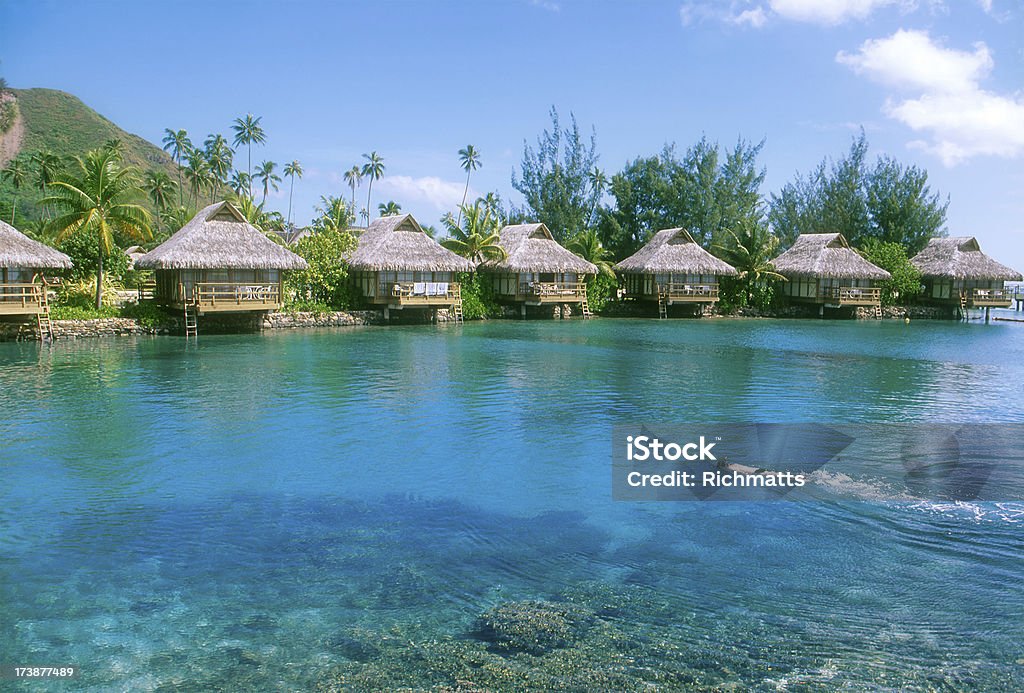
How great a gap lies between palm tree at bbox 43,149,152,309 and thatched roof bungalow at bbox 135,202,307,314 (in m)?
1.34

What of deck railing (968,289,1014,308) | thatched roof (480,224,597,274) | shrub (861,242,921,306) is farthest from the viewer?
shrub (861,242,921,306)

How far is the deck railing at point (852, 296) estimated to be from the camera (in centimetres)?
4231

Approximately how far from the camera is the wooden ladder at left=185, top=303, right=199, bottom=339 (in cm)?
2734

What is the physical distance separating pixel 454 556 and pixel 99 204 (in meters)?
24.8

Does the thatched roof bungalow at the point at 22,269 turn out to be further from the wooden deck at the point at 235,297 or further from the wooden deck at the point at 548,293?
the wooden deck at the point at 548,293

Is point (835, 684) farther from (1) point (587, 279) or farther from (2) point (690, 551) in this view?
(1) point (587, 279)

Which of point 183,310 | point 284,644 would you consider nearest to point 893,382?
point 284,644

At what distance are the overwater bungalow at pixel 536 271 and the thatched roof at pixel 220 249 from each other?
1133 cm

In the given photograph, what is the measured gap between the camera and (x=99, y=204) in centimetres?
2733

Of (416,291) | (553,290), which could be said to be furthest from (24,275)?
(553,290)

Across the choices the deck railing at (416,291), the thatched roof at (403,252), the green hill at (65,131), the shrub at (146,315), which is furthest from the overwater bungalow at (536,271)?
the green hill at (65,131)

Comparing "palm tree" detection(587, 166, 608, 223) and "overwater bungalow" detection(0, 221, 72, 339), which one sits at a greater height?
"palm tree" detection(587, 166, 608, 223)

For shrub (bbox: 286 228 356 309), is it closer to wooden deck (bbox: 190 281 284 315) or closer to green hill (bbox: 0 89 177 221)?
wooden deck (bbox: 190 281 284 315)

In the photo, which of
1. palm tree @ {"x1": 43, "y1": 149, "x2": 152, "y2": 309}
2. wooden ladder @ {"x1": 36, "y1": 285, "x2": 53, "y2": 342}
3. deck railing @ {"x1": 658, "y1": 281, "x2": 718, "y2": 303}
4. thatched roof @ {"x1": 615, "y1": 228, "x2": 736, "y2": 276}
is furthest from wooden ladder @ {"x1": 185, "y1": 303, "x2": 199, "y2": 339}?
deck railing @ {"x1": 658, "y1": 281, "x2": 718, "y2": 303}
